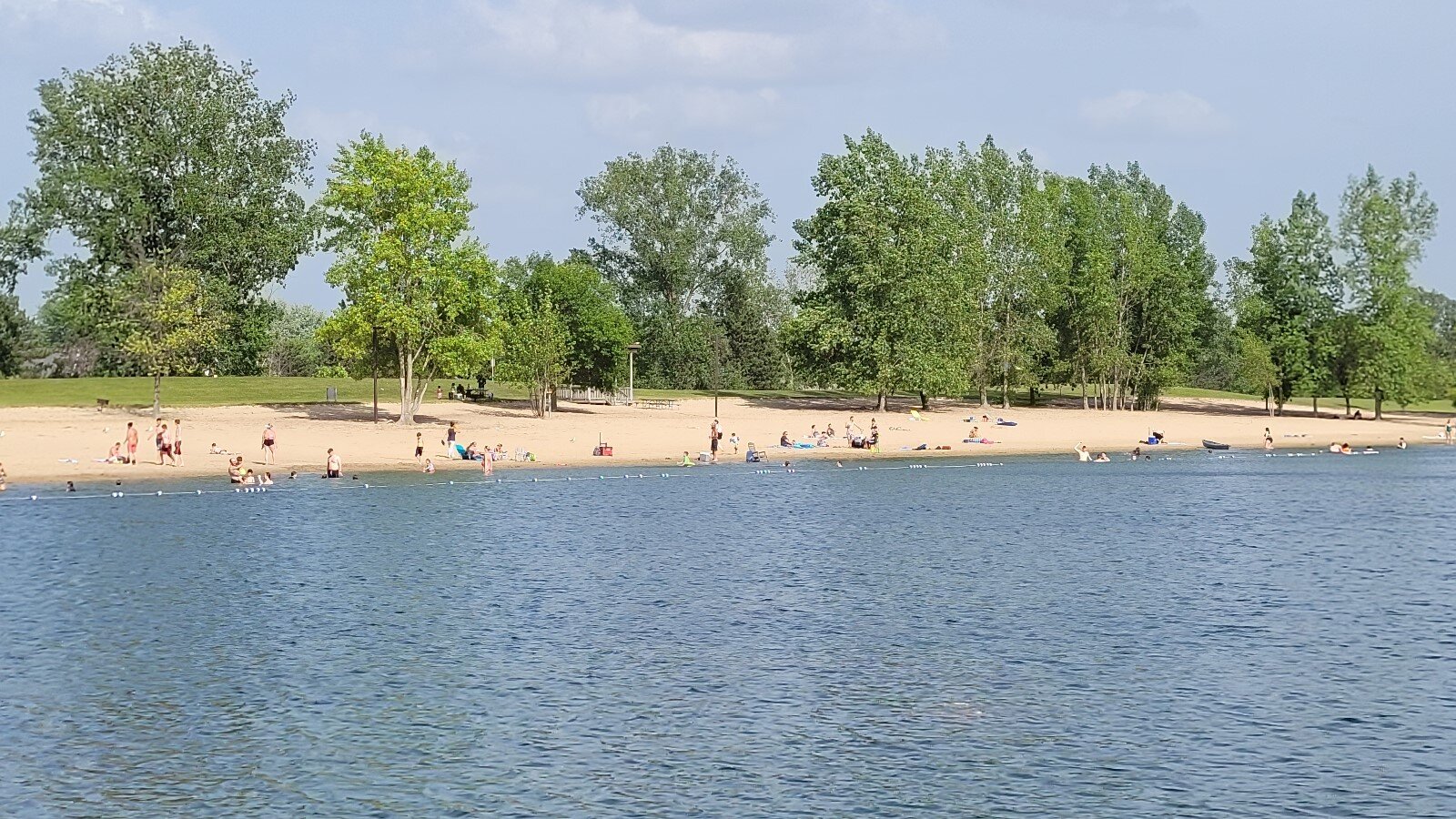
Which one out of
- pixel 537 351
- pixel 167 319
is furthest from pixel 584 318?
pixel 167 319

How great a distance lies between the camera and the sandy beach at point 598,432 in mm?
68375

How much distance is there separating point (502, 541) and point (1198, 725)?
88.1 feet

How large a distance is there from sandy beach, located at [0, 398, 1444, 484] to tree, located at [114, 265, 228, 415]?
331 centimetres

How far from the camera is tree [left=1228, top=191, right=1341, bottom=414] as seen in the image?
381ft

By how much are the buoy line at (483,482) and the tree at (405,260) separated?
17.2 m

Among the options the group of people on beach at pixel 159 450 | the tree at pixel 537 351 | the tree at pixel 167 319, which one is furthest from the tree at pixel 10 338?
the group of people on beach at pixel 159 450

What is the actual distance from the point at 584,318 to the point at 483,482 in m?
41.1

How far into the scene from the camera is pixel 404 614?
109 ft

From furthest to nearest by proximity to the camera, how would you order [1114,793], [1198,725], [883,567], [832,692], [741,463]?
[741,463] → [883,567] → [832,692] → [1198,725] → [1114,793]

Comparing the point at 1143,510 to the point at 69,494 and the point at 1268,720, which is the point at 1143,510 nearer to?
the point at 1268,720

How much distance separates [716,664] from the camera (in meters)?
27.4

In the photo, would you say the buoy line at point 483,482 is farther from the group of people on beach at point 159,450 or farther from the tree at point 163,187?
the tree at point 163,187

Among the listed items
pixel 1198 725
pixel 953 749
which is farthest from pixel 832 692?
pixel 1198 725

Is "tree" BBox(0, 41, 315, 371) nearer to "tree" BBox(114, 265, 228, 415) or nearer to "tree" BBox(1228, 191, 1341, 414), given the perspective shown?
"tree" BBox(114, 265, 228, 415)
